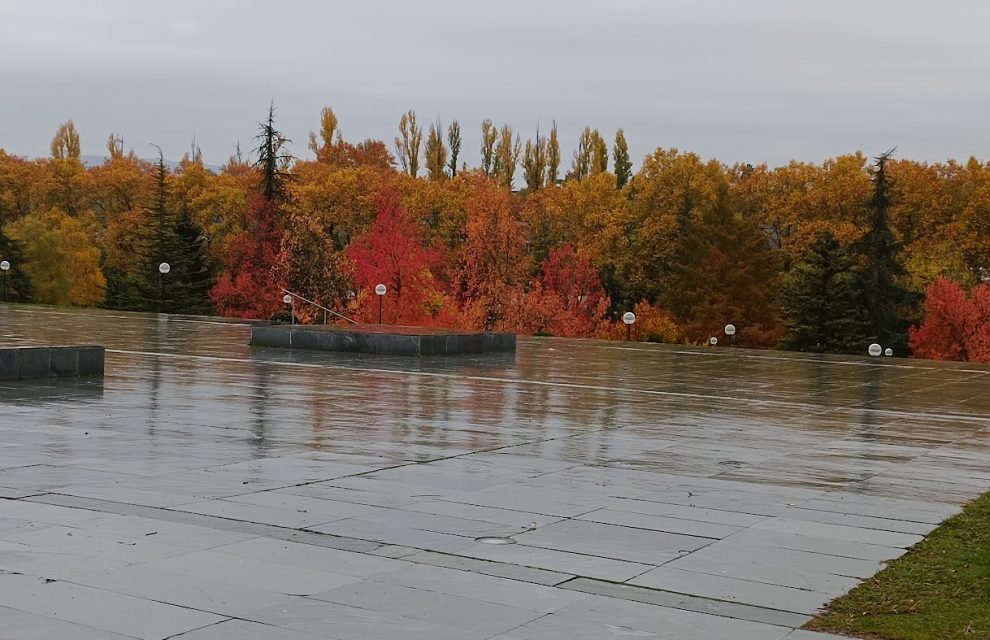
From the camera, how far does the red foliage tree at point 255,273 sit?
2224 inches

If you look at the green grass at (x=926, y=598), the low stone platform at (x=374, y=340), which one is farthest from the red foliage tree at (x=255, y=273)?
the green grass at (x=926, y=598)

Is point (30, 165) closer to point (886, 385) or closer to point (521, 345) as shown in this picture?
point (521, 345)

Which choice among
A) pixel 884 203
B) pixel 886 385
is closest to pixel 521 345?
pixel 886 385

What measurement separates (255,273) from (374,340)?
3741cm

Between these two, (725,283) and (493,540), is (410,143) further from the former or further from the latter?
(493,540)

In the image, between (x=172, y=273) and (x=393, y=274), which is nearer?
(x=393, y=274)

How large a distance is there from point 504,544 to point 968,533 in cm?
282

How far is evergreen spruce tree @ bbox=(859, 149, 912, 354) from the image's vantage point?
186 ft

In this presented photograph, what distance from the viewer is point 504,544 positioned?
21.1 feet

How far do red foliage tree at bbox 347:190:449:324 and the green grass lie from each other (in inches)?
1898

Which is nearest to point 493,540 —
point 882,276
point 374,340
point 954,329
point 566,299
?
point 374,340

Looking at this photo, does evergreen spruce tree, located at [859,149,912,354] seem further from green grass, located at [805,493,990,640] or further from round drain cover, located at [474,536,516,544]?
round drain cover, located at [474,536,516,544]

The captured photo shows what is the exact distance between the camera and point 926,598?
5535 mm

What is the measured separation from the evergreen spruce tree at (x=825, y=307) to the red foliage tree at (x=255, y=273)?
23.7 m
